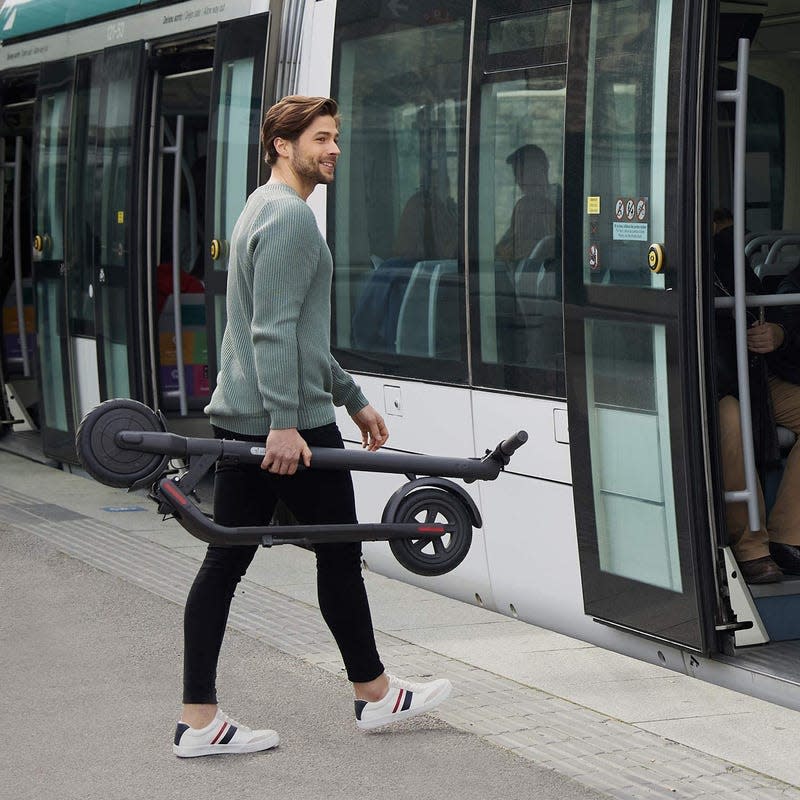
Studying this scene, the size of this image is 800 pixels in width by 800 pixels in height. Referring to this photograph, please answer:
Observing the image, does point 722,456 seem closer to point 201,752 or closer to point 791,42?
point 201,752

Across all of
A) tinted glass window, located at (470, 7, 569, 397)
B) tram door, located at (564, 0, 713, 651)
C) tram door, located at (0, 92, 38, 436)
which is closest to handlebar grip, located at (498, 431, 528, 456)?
tram door, located at (564, 0, 713, 651)

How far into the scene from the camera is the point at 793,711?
4.79 metres

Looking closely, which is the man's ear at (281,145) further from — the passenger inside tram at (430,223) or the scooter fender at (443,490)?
the passenger inside tram at (430,223)

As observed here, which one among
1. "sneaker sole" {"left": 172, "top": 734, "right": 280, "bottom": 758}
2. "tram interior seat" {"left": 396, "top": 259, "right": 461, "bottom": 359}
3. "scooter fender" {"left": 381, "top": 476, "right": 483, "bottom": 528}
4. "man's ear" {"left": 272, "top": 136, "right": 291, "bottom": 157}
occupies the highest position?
"man's ear" {"left": 272, "top": 136, "right": 291, "bottom": 157}

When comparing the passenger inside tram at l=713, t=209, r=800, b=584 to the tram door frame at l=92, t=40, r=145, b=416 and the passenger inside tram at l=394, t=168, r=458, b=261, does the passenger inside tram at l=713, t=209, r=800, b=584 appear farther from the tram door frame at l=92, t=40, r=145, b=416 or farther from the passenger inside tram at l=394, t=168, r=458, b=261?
the tram door frame at l=92, t=40, r=145, b=416

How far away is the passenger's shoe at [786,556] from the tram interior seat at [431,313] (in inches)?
51.4

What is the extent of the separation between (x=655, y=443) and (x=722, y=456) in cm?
49

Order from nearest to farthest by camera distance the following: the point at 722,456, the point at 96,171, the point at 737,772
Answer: the point at 737,772
the point at 722,456
the point at 96,171

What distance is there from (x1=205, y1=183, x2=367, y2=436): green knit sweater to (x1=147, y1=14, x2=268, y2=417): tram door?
3.32 metres

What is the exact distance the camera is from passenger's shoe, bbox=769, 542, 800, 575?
577cm

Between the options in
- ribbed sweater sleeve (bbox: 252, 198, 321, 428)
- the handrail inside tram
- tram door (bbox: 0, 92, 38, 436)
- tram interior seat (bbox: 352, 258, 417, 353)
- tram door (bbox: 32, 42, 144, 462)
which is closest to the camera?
ribbed sweater sleeve (bbox: 252, 198, 321, 428)

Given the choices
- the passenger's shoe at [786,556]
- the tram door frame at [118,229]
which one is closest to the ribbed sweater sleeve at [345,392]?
the passenger's shoe at [786,556]

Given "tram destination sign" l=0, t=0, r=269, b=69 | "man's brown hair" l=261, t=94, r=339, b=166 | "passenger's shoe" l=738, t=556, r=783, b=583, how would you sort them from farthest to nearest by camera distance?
1. "tram destination sign" l=0, t=0, r=269, b=69
2. "passenger's shoe" l=738, t=556, r=783, b=583
3. "man's brown hair" l=261, t=94, r=339, b=166

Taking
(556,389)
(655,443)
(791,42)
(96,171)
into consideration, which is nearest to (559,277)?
(556,389)
